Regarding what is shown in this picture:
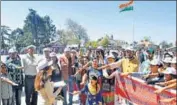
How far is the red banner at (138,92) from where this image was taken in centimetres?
433

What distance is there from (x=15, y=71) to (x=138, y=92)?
2.88 m

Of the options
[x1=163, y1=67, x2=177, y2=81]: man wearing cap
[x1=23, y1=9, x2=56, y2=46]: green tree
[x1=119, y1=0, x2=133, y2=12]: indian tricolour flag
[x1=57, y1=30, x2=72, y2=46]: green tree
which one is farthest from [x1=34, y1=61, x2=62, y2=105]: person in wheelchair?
[x1=57, y1=30, x2=72, y2=46]: green tree

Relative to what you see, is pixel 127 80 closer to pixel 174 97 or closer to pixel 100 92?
pixel 100 92

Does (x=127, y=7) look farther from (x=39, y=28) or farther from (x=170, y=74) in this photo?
(x=39, y=28)

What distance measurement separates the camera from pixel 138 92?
17.0ft

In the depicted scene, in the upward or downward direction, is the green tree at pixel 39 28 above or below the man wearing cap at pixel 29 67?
above

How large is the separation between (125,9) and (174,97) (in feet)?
55.7

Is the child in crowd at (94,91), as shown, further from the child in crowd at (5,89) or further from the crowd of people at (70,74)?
the child in crowd at (5,89)

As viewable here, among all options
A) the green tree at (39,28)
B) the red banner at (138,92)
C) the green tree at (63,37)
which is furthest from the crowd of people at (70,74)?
the green tree at (63,37)

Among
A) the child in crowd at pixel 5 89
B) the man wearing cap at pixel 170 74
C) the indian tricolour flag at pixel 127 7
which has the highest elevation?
the indian tricolour flag at pixel 127 7

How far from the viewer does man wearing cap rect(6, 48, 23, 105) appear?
6809mm

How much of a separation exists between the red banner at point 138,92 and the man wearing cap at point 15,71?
6.91ft

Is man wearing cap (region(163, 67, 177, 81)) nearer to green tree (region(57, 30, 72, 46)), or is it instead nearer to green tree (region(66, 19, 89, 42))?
green tree (region(57, 30, 72, 46))

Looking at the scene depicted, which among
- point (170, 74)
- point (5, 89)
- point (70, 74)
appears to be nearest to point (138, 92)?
point (170, 74)
